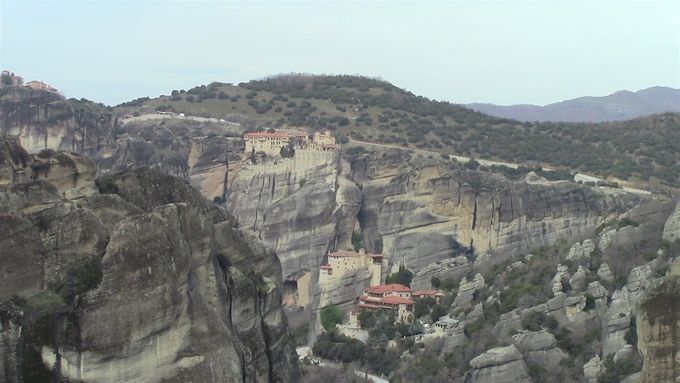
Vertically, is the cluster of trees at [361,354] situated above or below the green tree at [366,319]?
below

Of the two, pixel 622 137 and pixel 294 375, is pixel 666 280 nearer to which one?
pixel 294 375

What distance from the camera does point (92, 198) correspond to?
620 inches

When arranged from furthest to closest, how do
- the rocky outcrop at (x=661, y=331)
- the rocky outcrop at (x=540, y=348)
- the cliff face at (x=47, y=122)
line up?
the cliff face at (x=47, y=122), the rocky outcrop at (x=540, y=348), the rocky outcrop at (x=661, y=331)

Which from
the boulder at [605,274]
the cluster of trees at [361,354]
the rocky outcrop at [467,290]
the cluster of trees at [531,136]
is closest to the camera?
the boulder at [605,274]

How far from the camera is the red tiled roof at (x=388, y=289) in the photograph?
194ft

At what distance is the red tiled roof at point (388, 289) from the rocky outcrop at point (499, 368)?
17793mm

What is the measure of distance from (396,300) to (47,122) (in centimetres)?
3519

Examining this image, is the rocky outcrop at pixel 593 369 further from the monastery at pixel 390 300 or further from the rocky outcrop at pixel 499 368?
the monastery at pixel 390 300

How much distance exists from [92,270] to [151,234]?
0.89m

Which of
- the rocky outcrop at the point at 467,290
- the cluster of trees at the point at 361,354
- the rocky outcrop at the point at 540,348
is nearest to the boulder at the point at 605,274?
the rocky outcrop at the point at 540,348

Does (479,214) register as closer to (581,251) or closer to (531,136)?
(581,251)

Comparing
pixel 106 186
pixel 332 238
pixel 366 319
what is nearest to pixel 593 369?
pixel 366 319

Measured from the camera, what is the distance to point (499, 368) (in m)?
40.6

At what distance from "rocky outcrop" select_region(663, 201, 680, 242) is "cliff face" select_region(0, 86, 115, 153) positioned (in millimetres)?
45317
